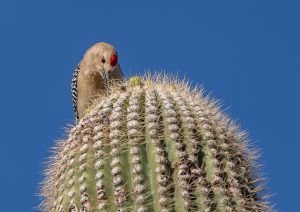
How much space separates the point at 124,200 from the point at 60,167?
0.64m

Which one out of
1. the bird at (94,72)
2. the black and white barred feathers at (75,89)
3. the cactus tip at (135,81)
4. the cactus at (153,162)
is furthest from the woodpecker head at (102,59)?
the cactus at (153,162)

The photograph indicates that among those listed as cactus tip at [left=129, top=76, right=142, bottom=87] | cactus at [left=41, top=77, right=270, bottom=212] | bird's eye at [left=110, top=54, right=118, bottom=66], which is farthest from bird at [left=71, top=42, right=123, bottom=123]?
cactus at [left=41, top=77, right=270, bottom=212]

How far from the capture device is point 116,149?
4.19 m

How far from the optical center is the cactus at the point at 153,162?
4027 mm

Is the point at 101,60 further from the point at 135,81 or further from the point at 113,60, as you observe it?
the point at 135,81

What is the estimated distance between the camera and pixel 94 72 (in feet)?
34.6

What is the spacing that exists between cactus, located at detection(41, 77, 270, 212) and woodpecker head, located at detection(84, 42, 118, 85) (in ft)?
18.4

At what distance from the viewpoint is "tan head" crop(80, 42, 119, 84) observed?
1027 centimetres

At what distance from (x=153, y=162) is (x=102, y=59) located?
6465 millimetres

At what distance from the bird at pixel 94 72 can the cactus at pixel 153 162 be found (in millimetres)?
5602

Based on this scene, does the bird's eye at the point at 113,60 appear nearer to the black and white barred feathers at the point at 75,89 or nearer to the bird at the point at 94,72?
the bird at the point at 94,72

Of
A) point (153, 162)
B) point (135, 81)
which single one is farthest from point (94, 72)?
point (153, 162)

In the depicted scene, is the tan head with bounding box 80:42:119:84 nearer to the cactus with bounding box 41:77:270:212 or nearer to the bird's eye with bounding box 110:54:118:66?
the bird's eye with bounding box 110:54:118:66

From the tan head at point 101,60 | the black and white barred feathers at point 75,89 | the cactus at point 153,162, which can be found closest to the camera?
the cactus at point 153,162
